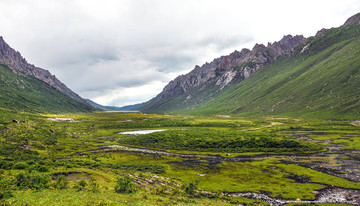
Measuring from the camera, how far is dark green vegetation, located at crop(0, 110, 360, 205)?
3375 centimetres

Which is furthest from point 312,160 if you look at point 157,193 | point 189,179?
point 157,193

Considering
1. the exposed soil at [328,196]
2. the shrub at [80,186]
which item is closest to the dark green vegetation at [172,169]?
the shrub at [80,186]

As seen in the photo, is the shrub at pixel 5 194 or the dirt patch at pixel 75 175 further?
the dirt patch at pixel 75 175

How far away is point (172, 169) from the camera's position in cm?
6738

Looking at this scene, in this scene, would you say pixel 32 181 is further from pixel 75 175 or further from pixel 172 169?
pixel 172 169

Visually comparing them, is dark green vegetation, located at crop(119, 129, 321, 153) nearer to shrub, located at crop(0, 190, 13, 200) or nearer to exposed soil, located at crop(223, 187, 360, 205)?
exposed soil, located at crop(223, 187, 360, 205)

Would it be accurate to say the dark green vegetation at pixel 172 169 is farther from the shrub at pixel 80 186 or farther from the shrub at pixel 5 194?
the shrub at pixel 5 194

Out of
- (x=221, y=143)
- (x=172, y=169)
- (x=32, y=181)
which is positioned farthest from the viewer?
(x=221, y=143)

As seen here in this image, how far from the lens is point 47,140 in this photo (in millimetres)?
99500

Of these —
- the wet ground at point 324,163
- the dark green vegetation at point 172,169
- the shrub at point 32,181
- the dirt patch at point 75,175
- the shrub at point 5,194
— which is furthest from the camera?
the dirt patch at point 75,175

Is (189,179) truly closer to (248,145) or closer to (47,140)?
(248,145)

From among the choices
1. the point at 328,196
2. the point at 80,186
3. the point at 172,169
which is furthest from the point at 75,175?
the point at 328,196

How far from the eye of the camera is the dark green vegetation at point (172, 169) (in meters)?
33.8

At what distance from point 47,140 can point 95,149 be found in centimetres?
2661
